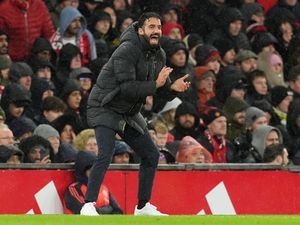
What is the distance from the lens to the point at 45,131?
56.2 ft

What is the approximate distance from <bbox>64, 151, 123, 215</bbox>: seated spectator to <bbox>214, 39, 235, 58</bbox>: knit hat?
7142mm

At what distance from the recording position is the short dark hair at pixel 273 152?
17.6m

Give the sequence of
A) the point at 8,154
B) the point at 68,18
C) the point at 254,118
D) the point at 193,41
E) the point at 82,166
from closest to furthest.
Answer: the point at 82,166 < the point at 8,154 < the point at 254,118 < the point at 68,18 < the point at 193,41

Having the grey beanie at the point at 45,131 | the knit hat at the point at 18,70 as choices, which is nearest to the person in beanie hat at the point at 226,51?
the knit hat at the point at 18,70

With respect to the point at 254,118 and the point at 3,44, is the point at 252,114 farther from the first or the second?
the point at 3,44

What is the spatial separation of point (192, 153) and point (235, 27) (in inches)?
232

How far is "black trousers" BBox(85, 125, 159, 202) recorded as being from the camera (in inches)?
551

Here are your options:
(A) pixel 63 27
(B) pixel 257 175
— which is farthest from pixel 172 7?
(B) pixel 257 175

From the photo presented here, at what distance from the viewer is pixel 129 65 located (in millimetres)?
13961

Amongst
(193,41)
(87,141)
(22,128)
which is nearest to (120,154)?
(87,141)

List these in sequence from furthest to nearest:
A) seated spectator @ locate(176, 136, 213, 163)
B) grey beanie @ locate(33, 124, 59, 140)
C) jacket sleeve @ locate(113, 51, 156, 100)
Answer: seated spectator @ locate(176, 136, 213, 163) < grey beanie @ locate(33, 124, 59, 140) < jacket sleeve @ locate(113, 51, 156, 100)

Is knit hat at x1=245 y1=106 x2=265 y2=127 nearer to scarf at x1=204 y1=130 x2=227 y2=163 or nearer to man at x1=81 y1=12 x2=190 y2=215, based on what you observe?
scarf at x1=204 y1=130 x2=227 y2=163

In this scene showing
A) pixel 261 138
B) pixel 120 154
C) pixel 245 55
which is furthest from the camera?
pixel 245 55
